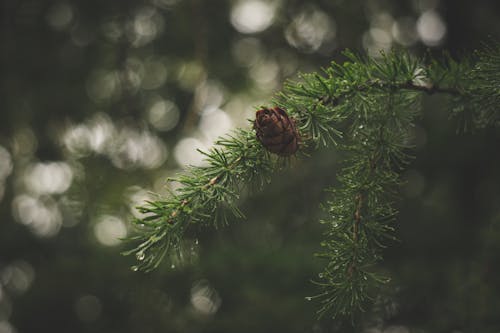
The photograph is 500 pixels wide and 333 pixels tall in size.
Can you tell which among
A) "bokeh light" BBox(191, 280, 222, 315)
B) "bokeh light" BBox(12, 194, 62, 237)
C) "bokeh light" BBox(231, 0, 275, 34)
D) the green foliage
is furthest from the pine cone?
"bokeh light" BBox(12, 194, 62, 237)

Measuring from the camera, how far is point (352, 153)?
934 millimetres

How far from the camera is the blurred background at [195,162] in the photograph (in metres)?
2.18

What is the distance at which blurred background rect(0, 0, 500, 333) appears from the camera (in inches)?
86.0

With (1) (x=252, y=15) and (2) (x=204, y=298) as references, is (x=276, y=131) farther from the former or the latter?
(1) (x=252, y=15)

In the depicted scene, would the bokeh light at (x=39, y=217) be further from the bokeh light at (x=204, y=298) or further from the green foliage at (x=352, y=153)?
the green foliage at (x=352, y=153)

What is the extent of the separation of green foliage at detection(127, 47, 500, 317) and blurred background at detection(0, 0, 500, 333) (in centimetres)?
108

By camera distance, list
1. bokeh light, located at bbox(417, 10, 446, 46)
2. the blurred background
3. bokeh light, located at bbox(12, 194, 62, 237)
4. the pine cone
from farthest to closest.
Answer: bokeh light, located at bbox(12, 194, 62, 237)
bokeh light, located at bbox(417, 10, 446, 46)
the blurred background
the pine cone

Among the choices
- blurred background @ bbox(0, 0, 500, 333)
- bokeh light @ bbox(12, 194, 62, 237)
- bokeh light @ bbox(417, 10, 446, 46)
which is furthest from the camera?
bokeh light @ bbox(12, 194, 62, 237)

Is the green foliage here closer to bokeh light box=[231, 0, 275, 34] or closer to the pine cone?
the pine cone

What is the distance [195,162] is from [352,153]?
2017 mm

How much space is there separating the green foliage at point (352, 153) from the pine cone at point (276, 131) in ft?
0.16

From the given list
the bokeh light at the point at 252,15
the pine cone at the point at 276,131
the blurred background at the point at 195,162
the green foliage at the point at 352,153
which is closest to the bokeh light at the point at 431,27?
the blurred background at the point at 195,162

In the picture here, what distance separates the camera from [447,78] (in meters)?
0.96

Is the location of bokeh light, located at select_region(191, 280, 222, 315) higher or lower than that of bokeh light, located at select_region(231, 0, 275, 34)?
lower
